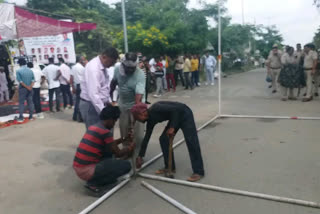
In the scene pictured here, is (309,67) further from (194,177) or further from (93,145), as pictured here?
(93,145)

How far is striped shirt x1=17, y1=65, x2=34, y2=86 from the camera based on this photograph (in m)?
8.07

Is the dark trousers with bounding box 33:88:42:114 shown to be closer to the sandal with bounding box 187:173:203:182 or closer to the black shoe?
the black shoe

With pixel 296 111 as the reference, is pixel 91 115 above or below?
above

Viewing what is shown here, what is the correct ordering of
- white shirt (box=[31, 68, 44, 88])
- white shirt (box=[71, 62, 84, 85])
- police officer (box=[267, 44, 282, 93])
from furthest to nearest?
1. police officer (box=[267, 44, 282, 93])
2. white shirt (box=[31, 68, 44, 88])
3. white shirt (box=[71, 62, 84, 85])

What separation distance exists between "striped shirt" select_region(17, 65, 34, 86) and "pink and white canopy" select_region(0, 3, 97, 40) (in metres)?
1.09

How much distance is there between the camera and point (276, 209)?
3.20 m

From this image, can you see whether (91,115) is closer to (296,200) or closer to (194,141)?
(194,141)

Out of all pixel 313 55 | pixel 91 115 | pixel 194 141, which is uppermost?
pixel 313 55

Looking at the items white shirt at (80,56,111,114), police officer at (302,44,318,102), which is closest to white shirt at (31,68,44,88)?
white shirt at (80,56,111,114)

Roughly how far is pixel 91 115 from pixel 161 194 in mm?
1657

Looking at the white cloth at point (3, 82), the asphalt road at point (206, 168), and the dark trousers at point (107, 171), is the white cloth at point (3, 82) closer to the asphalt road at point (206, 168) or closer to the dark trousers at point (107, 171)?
the asphalt road at point (206, 168)

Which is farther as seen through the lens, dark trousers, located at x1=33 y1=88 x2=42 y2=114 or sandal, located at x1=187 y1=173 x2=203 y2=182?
dark trousers, located at x1=33 y1=88 x2=42 y2=114

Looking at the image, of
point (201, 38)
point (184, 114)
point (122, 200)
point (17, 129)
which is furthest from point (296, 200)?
point (201, 38)

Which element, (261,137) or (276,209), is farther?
(261,137)
